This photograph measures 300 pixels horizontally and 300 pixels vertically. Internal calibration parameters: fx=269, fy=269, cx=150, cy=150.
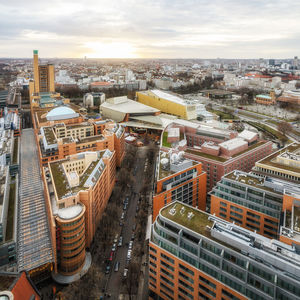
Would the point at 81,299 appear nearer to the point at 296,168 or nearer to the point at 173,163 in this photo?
the point at 173,163

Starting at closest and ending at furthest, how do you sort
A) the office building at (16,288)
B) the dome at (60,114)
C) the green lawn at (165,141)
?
the office building at (16,288) < the green lawn at (165,141) < the dome at (60,114)

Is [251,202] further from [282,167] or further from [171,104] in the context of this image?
[171,104]

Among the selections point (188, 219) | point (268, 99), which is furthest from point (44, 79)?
point (268, 99)

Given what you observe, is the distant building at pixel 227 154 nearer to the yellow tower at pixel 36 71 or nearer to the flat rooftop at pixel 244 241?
the flat rooftop at pixel 244 241

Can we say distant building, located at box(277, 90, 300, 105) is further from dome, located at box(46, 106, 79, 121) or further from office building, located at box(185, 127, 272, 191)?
dome, located at box(46, 106, 79, 121)

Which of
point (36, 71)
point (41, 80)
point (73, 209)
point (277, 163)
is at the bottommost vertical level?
point (73, 209)

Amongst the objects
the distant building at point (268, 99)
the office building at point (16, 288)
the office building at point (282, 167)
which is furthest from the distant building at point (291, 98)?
the office building at point (16, 288)

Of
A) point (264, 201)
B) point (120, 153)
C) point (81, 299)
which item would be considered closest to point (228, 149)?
point (264, 201)
